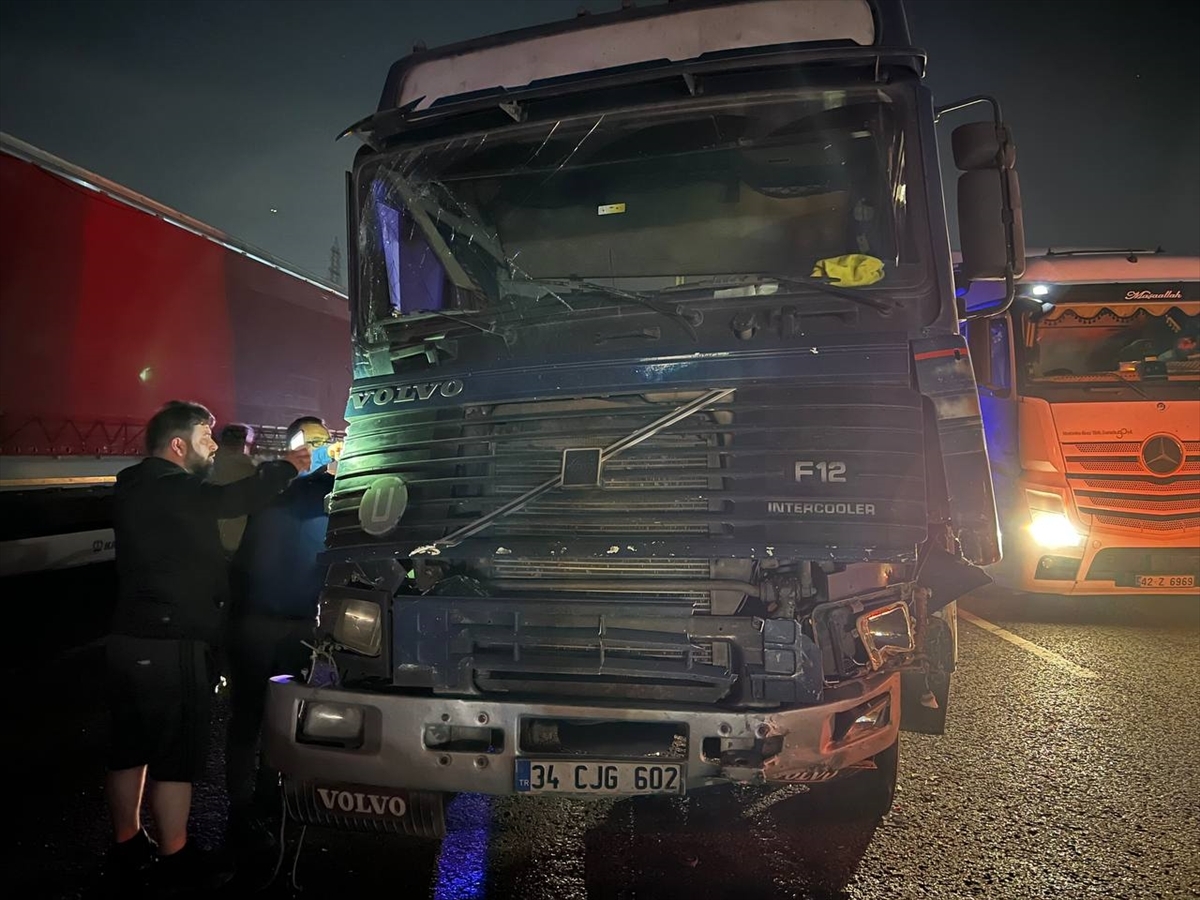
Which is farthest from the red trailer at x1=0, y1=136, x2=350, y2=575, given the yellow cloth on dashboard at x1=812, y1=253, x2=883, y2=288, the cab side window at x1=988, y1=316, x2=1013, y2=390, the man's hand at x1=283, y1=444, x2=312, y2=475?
the cab side window at x1=988, y1=316, x2=1013, y2=390

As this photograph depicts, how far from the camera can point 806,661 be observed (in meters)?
2.40

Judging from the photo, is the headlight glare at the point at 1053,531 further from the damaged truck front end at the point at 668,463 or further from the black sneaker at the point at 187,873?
the black sneaker at the point at 187,873

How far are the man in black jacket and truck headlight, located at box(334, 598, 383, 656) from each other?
1.85ft

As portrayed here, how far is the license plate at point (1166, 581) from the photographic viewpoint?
6.19m

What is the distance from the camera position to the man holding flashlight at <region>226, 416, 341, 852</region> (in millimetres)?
3154

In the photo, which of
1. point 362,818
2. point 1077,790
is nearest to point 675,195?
point 362,818

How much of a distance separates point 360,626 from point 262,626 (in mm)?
778

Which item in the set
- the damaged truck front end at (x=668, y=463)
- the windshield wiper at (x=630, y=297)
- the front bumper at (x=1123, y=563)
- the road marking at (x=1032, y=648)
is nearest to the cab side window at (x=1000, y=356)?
the front bumper at (x=1123, y=563)

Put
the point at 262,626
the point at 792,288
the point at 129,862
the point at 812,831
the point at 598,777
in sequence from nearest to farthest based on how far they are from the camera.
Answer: the point at 598,777
the point at 129,862
the point at 792,288
the point at 812,831
the point at 262,626

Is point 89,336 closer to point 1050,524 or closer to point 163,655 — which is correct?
point 163,655

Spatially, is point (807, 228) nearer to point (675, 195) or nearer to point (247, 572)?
point (675, 195)

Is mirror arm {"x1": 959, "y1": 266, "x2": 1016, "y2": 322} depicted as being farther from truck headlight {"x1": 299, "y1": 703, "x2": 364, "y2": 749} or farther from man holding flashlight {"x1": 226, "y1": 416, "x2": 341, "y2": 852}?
man holding flashlight {"x1": 226, "y1": 416, "x2": 341, "y2": 852}

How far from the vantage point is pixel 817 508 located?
2.52 metres

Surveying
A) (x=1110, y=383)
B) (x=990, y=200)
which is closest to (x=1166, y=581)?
(x=1110, y=383)
